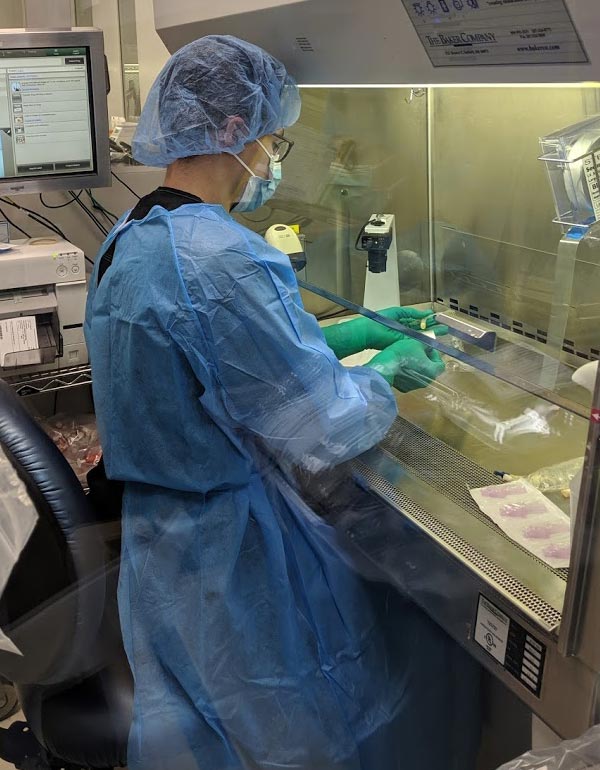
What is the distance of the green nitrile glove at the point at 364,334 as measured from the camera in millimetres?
1475

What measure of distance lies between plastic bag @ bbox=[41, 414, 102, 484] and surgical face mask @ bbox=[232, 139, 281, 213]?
0.78 m

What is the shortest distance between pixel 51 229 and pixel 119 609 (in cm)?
133

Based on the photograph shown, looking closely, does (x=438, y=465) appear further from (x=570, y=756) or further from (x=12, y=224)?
(x=12, y=224)

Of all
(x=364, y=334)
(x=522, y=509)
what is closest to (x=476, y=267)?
(x=364, y=334)

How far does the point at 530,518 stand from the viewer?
3.61ft

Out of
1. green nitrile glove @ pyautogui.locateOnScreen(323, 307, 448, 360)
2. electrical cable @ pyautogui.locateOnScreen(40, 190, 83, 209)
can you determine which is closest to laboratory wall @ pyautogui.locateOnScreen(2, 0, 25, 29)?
electrical cable @ pyautogui.locateOnScreen(40, 190, 83, 209)

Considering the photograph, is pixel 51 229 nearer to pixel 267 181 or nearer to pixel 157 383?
pixel 267 181

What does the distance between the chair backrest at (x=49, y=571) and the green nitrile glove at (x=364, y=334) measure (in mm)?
602

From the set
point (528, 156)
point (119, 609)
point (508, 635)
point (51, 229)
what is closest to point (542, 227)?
point (528, 156)

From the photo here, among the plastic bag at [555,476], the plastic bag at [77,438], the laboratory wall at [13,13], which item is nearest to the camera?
the plastic bag at [555,476]

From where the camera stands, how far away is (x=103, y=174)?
1890mm

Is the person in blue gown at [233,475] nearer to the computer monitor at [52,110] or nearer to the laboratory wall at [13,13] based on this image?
the computer monitor at [52,110]

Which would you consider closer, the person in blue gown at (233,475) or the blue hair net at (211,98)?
the person in blue gown at (233,475)

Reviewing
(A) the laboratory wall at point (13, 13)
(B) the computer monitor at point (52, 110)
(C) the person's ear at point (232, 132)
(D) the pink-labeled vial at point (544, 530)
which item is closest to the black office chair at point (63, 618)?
(C) the person's ear at point (232, 132)
